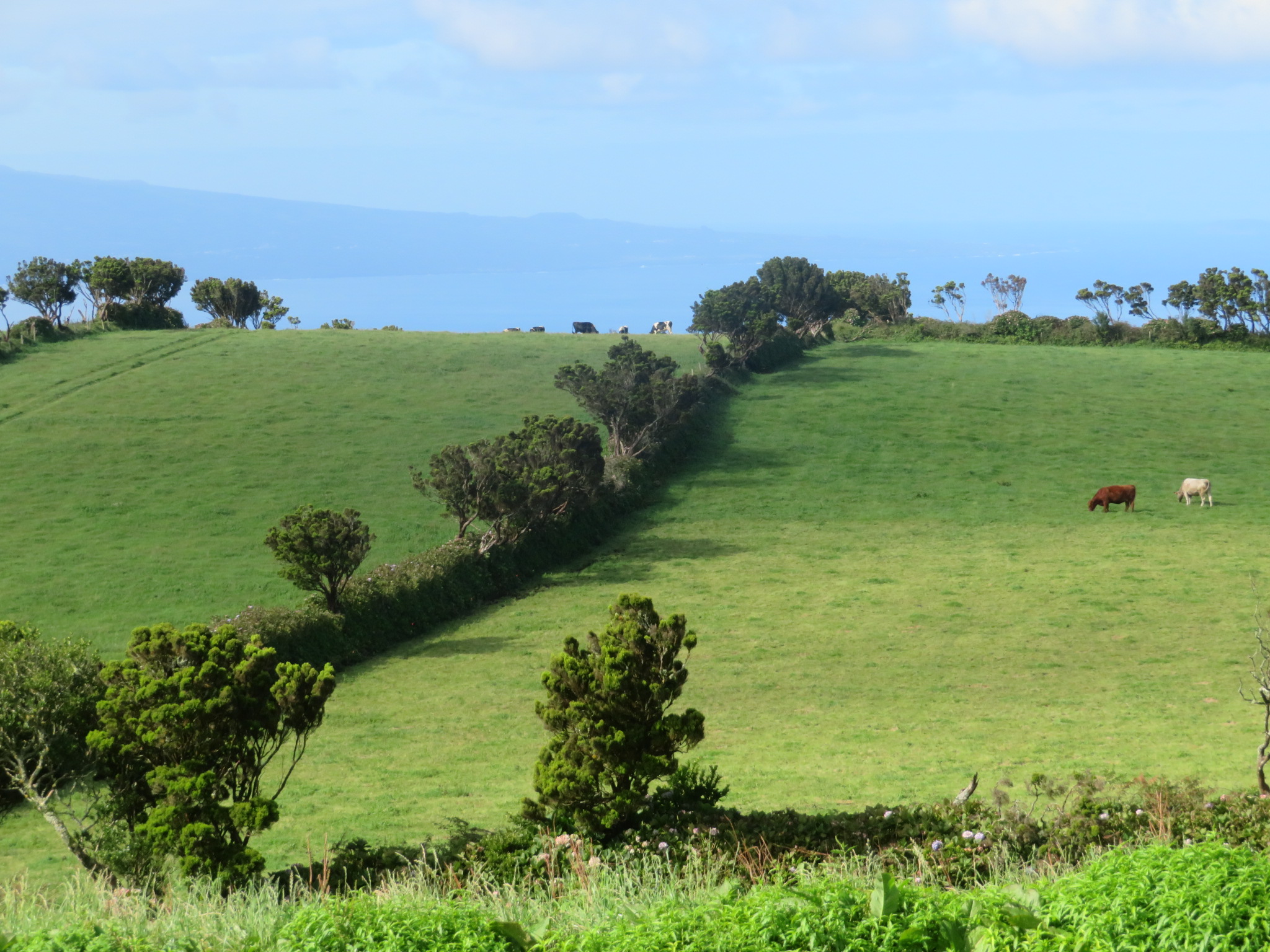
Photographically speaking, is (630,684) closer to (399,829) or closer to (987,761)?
(399,829)

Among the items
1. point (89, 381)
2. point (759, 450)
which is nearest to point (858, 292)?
point (759, 450)

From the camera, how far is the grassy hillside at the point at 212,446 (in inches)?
1449

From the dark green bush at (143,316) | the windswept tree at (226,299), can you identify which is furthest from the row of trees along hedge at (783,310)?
the dark green bush at (143,316)

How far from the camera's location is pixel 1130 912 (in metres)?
8.21

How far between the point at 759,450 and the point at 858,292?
41140mm

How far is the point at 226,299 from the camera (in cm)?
8900

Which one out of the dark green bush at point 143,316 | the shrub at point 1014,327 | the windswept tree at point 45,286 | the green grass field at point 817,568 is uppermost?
the windswept tree at point 45,286

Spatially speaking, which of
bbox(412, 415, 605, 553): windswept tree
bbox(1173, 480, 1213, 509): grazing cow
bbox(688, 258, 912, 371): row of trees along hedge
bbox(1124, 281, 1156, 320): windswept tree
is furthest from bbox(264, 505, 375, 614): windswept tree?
bbox(1124, 281, 1156, 320): windswept tree

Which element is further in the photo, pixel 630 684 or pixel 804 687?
pixel 804 687

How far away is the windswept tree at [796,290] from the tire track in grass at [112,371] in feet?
124

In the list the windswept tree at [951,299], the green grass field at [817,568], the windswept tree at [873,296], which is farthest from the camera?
the windswept tree at [951,299]

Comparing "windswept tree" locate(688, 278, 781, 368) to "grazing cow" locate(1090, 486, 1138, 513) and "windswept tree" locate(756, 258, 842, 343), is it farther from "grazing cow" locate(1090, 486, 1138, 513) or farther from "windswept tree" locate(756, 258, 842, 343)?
"grazing cow" locate(1090, 486, 1138, 513)

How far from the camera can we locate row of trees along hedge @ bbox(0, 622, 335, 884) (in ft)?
48.6

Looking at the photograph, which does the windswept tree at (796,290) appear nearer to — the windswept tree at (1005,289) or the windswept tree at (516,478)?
the windswept tree at (1005,289)
